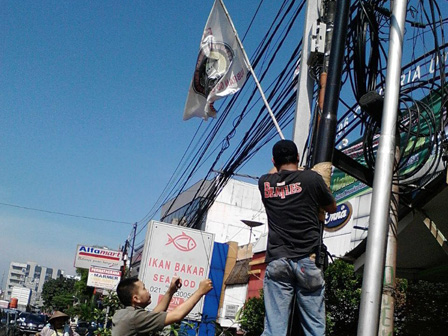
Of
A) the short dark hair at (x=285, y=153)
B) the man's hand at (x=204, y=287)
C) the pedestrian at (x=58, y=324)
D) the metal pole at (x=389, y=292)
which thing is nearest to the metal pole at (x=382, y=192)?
the short dark hair at (x=285, y=153)

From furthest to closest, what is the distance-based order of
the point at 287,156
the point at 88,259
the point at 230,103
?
the point at 88,259 → the point at 230,103 → the point at 287,156

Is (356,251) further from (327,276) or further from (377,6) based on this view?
(327,276)

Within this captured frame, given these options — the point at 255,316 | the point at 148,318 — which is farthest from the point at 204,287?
the point at 255,316

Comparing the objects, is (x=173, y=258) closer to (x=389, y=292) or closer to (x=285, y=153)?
(x=389, y=292)

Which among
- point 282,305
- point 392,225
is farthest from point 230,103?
point 282,305

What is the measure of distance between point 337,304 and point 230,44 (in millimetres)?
7342

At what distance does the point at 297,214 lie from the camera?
13.0ft

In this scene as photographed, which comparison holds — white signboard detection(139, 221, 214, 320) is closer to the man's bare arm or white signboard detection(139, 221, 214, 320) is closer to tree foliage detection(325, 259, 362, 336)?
tree foliage detection(325, 259, 362, 336)

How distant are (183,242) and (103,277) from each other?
62.8ft

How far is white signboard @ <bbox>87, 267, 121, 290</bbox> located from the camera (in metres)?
30.0

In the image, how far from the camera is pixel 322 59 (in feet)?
20.8

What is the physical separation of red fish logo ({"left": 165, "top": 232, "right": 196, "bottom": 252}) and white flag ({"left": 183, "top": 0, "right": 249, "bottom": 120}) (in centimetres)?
330

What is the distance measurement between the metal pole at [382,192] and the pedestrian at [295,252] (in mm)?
298

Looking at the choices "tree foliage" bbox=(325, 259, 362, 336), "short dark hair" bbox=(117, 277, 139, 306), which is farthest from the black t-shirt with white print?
"tree foliage" bbox=(325, 259, 362, 336)
